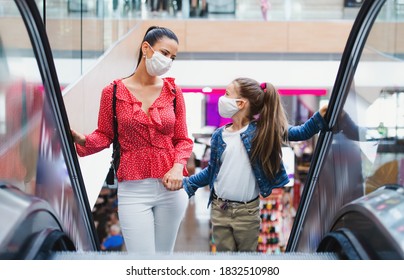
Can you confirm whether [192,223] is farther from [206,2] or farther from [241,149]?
[241,149]

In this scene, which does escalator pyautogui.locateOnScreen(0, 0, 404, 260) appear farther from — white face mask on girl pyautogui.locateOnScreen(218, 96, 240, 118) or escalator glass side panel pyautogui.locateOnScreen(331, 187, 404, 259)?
white face mask on girl pyautogui.locateOnScreen(218, 96, 240, 118)

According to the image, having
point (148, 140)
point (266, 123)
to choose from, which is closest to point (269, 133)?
point (266, 123)

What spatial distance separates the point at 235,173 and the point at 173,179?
31 centimetres

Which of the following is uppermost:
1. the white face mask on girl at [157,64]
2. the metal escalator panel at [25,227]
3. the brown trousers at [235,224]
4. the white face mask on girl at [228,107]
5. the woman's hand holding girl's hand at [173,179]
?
the white face mask on girl at [157,64]

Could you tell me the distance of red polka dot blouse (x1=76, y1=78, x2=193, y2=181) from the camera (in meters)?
3.57

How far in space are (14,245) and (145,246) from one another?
4.54ft

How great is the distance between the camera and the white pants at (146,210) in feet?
11.9

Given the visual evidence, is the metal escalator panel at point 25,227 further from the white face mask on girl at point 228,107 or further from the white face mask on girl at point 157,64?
the white face mask on girl at point 228,107

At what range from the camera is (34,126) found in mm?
3352

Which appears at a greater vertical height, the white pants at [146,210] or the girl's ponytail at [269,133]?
the girl's ponytail at [269,133]

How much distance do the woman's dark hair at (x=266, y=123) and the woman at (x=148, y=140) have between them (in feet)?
1.14

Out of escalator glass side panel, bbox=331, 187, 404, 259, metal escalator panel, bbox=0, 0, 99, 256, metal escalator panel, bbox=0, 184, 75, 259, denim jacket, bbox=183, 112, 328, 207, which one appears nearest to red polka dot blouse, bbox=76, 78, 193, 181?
denim jacket, bbox=183, 112, 328, 207

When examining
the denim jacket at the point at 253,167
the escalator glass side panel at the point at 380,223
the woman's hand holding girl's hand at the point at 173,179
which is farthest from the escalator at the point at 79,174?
the woman's hand holding girl's hand at the point at 173,179
